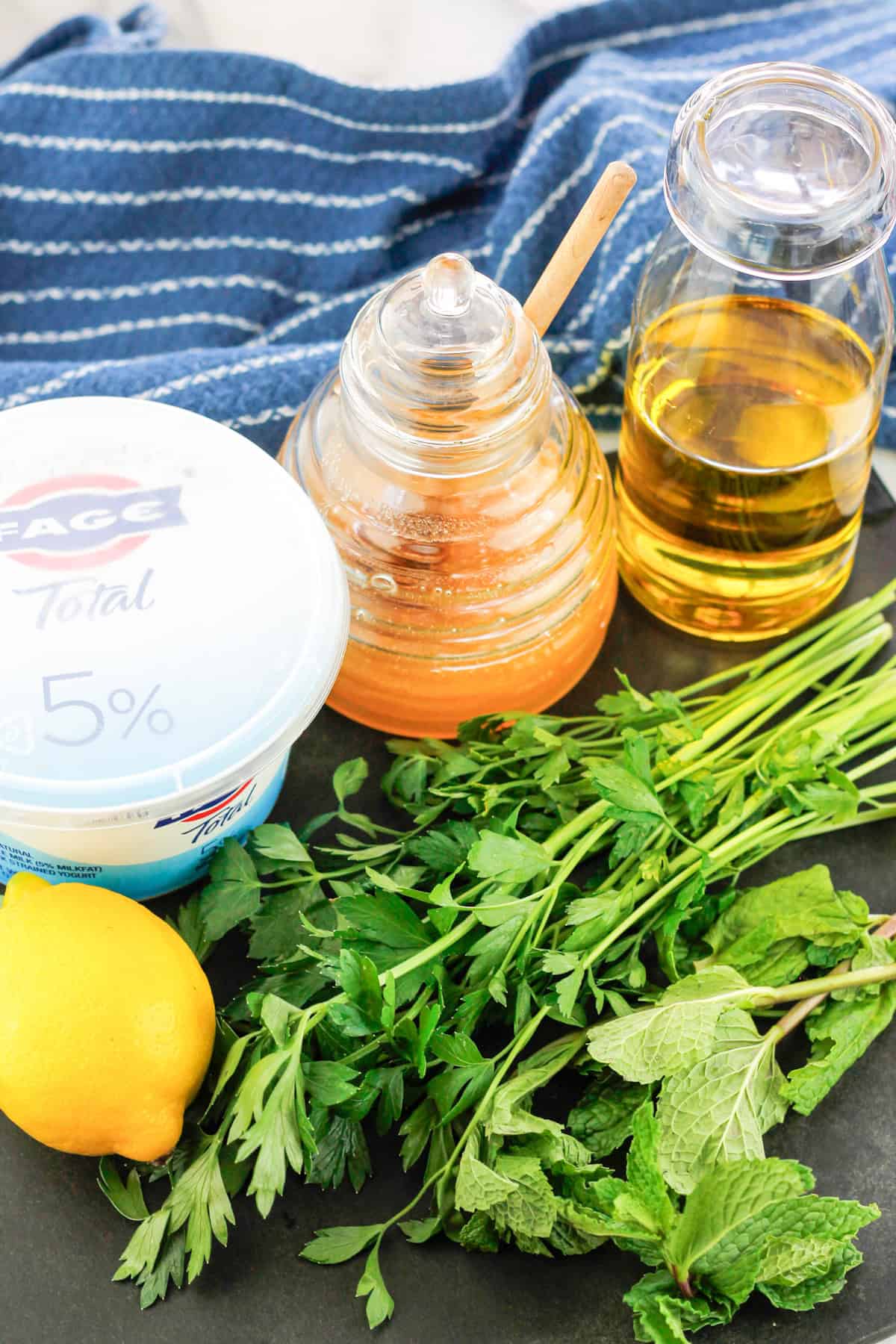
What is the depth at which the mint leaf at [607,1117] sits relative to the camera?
675 mm

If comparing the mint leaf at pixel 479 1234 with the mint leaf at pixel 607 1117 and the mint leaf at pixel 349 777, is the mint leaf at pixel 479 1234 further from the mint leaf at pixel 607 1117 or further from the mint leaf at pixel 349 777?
the mint leaf at pixel 349 777

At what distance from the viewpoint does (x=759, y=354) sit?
0.79 metres

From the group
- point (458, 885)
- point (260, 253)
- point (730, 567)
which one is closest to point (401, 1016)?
point (458, 885)

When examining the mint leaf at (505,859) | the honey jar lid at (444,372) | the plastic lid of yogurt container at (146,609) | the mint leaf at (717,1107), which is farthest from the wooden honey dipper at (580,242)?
the mint leaf at (717,1107)

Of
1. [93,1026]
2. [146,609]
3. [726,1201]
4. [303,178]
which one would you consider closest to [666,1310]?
[726,1201]

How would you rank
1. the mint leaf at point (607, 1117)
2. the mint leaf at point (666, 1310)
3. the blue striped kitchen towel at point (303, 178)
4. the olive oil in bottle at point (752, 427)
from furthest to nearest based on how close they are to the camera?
the blue striped kitchen towel at point (303, 178), the olive oil in bottle at point (752, 427), the mint leaf at point (607, 1117), the mint leaf at point (666, 1310)

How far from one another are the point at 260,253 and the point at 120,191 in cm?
11

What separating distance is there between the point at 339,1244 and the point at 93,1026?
0.16 metres

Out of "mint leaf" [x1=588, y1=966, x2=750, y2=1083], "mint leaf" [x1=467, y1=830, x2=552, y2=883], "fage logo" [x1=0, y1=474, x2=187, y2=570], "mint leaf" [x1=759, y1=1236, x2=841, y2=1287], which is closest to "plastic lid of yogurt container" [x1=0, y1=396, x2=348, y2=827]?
"fage logo" [x1=0, y1=474, x2=187, y2=570]

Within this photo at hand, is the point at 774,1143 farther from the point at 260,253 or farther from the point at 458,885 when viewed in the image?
the point at 260,253

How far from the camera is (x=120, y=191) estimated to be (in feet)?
3.43

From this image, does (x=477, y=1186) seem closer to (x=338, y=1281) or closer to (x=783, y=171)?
(x=338, y=1281)

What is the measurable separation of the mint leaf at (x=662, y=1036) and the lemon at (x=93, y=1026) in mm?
191

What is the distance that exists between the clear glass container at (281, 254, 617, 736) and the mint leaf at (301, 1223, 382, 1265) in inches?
11.5
